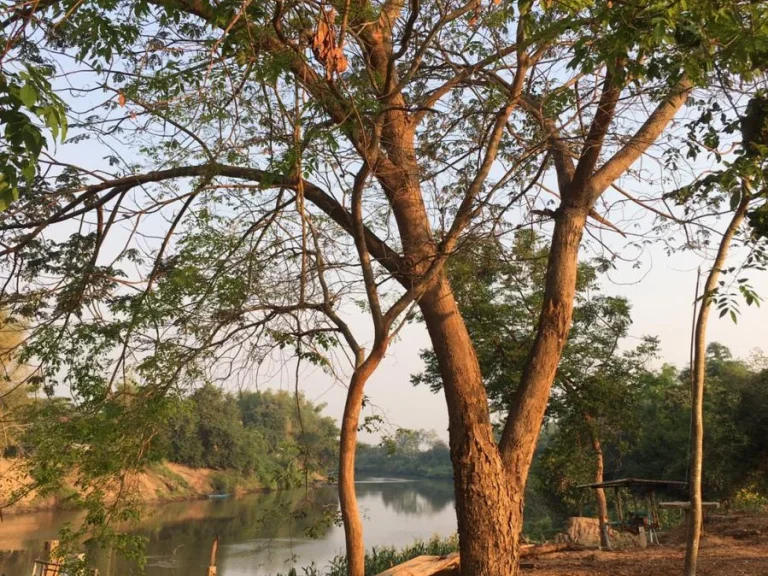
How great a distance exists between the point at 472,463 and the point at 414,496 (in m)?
26.1

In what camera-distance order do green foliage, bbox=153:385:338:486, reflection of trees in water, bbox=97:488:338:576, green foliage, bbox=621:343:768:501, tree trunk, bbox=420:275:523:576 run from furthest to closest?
green foliage, bbox=153:385:338:486
green foliage, bbox=621:343:768:501
reflection of trees in water, bbox=97:488:338:576
tree trunk, bbox=420:275:523:576

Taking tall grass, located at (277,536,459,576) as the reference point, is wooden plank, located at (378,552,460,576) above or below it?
above

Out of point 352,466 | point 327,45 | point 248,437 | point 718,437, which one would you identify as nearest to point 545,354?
point 352,466

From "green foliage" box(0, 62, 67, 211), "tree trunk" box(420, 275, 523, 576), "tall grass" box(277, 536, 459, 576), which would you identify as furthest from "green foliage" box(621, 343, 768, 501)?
"green foliage" box(0, 62, 67, 211)

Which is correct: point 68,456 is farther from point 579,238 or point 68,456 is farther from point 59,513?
point 59,513

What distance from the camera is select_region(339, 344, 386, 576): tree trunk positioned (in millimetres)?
3385

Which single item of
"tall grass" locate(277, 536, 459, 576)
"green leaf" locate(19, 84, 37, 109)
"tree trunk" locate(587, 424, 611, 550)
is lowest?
"tall grass" locate(277, 536, 459, 576)

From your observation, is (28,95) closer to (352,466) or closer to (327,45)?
(327,45)

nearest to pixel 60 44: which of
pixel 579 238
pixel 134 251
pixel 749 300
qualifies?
pixel 134 251

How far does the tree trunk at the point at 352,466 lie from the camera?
338cm

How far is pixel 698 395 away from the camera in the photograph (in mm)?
3225

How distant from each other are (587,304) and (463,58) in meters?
5.89

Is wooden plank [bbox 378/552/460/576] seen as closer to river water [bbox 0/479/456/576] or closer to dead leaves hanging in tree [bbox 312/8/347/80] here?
river water [bbox 0/479/456/576]

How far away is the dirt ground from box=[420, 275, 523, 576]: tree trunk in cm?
184
